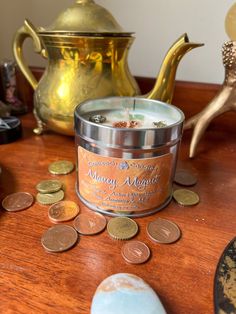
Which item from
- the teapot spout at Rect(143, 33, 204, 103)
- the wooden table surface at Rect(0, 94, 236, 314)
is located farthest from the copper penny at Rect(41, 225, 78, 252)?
the teapot spout at Rect(143, 33, 204, 103)

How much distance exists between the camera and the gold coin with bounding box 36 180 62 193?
39 centimetres

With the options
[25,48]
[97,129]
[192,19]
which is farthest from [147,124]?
[25,48]

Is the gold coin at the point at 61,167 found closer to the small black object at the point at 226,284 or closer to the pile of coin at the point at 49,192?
the pile of coin at the point at 49,192

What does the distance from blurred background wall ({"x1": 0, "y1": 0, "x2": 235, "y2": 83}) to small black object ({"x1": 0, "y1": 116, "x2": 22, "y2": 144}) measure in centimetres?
29

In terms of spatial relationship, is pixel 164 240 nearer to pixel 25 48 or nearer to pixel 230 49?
pixel 230 49

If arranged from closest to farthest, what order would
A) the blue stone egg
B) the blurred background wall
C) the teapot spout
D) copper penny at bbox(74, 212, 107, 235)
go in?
the blue stone egg
copper penny at bbox(74, 212, 107, 235)
the teapot spout
the blurred background wall

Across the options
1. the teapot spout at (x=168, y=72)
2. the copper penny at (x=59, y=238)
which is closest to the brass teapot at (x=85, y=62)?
the teapot spout at (x=168, y=72)

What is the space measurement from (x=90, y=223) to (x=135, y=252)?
0.22 ft

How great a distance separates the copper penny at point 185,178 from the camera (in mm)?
424

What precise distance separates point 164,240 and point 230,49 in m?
0.33

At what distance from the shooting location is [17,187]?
405 millimetres

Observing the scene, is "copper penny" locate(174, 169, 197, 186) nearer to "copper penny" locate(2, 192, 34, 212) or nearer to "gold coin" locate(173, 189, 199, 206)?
"gold coin" locate(173, 189, 199, 206)

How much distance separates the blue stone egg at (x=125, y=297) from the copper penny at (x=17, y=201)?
163 millimetres

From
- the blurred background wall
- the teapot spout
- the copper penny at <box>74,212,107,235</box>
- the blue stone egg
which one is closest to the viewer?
the blue stone egg
